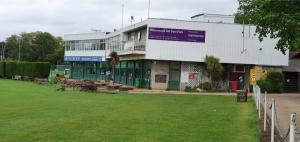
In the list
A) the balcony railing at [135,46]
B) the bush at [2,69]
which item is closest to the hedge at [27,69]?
the bush at [2,69]

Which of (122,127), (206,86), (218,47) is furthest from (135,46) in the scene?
(122,127)

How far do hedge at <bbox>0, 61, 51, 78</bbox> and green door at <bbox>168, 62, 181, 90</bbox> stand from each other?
2562 cm

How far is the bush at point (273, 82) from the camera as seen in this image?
54.4 meters

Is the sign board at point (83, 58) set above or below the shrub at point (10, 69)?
above

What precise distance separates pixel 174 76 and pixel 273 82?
980 cm

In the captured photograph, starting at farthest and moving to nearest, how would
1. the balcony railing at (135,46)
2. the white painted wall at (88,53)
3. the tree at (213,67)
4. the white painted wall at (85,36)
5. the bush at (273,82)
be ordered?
the white painted wall at (85,36), the white painted wall at (88,53), the balcony railing at (135,46), the tree at (213,67), the bush at (273,82)

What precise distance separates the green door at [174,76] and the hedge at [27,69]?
2562cm

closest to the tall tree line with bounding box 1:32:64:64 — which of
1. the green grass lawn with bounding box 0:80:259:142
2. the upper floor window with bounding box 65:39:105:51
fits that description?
the upper floor window with bounding box 65:39:105:51

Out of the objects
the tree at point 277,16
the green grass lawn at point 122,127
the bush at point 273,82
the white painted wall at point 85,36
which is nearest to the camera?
the green grass lawn at point 122,127

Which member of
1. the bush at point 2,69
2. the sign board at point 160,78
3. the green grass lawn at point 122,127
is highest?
the bush at point 2,69

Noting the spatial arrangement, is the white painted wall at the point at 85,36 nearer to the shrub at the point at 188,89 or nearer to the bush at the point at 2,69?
the bush at the point at 2,69

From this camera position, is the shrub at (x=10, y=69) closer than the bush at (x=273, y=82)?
No

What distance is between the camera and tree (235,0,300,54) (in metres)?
25.4

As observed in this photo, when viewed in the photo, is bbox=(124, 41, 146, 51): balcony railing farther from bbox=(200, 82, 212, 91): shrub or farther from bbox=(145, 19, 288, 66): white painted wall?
bbox=(200, 82, 212, 91): shrub
